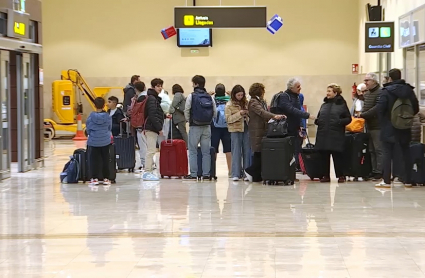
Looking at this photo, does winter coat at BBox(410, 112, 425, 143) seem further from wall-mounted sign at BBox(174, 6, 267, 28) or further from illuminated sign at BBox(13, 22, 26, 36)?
illuminated sign at BBox(13, 22, 26, 36)

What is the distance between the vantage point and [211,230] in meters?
7.48

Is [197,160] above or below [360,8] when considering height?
below

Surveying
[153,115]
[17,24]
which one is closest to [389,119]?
[153,115]

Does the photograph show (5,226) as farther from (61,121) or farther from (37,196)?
(61,121)

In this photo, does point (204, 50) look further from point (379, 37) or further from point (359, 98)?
point (359, 98)

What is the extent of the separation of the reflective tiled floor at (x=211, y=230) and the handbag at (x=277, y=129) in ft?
2.47

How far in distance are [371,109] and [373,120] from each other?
296 millimetres

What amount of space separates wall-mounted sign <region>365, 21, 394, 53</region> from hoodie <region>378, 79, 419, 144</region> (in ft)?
21.1

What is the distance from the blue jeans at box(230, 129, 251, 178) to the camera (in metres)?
11.5

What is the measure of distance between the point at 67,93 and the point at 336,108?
44.5 feet

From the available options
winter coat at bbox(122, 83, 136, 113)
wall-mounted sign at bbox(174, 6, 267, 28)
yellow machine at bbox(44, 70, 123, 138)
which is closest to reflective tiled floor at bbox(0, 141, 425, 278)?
winter coat at bbox(122, 83, 136, 113)

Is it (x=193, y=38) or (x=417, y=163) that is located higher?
(x=193, y=38)

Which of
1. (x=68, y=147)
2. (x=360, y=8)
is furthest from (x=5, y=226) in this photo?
(x=360, y=8)

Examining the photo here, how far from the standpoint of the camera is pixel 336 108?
11.1 metres
